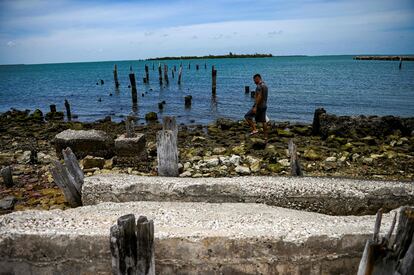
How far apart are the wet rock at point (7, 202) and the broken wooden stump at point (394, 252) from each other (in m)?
5.89

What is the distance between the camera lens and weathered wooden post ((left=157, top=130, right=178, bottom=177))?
18.3 ft

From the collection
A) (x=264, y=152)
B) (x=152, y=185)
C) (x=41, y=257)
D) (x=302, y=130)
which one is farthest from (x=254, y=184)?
(x=302, y=130)

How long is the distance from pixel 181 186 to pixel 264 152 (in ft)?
16.7

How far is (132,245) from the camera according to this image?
2885 millimetres

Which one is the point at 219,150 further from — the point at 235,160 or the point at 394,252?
the point at 394,252

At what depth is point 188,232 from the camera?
11.8ft

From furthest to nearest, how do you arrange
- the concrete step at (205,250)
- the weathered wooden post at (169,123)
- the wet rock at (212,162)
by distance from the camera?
the wet rock at (212,162) → the weathered wooden post at (169,123) → the concrete step at (205,250)

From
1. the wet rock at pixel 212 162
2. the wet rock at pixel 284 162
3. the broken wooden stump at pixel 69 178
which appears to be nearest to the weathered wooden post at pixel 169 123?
the broken wooden stump at pixel 69 178

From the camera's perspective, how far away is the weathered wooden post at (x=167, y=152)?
559 centimetres

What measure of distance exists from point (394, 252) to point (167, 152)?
12.5 feet

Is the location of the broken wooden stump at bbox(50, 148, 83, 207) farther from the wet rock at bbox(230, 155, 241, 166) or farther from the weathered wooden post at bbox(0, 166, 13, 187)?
the wet rock at bbox(230, 155, 241, 166)

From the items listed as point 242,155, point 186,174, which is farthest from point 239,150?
point 186,174

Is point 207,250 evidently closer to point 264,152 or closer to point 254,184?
point 254,184

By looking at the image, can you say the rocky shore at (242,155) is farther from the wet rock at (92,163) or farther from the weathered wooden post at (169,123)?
the weathered wooden post at (169,123)
